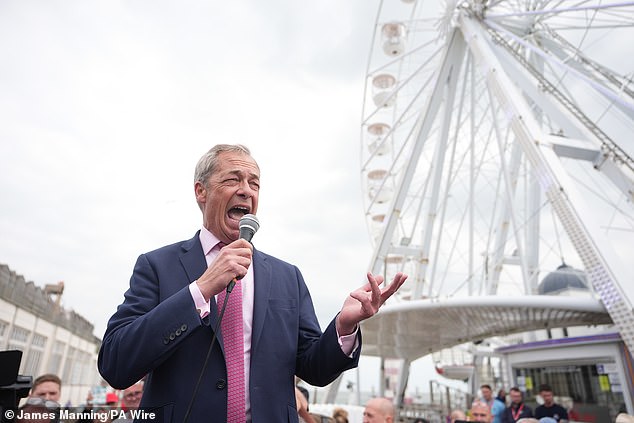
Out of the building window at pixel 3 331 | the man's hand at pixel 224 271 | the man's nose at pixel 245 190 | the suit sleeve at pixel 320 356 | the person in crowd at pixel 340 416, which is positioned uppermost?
the building window at pixel 3 331

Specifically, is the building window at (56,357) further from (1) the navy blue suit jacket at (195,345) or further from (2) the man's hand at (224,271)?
(2) the man's hand at (224,271)

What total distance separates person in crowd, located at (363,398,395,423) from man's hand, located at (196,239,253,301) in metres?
3.21

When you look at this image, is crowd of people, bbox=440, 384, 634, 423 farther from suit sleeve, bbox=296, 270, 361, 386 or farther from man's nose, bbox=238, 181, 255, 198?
man's nose, bbox=238, 181, 255, 198

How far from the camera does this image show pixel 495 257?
19.0m

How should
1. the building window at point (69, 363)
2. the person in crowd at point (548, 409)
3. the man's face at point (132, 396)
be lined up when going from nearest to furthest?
the man's face at point (132, 396) < the person in crowd at point (548, 409) < the building window at point (69, 363)

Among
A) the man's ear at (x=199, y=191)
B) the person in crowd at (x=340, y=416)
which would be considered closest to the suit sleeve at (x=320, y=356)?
the man's ear at (x=199, y=191)

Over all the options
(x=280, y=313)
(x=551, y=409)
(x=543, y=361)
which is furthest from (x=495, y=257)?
(x=280, y=313)

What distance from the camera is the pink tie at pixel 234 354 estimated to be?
1263 mm

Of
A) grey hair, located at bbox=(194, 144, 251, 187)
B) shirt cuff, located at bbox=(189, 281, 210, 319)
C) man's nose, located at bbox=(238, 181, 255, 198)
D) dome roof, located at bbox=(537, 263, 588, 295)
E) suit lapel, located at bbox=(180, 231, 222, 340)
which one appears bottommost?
shirt cuff, located at bbox=(189, 281, 210, 319)

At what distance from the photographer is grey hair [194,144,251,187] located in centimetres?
166

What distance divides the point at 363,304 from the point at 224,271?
0.49 m

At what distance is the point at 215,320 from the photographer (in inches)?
53.6

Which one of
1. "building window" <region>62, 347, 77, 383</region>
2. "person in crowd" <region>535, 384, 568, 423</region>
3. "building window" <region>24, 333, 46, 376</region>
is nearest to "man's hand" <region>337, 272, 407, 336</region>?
"person in crowd" <region>535, 384, 568, 423</region>

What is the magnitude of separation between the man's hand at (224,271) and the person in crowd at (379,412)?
3.21m
